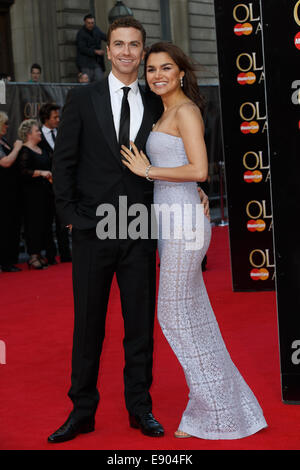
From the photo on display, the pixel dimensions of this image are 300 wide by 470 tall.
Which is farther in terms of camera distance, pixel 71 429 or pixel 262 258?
pixel 262 258

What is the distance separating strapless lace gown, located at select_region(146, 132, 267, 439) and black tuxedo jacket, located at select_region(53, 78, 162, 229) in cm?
18

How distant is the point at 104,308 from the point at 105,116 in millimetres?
931

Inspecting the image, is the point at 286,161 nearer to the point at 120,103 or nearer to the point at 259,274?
the point at 120,103

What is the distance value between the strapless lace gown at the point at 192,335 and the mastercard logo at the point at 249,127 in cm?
343

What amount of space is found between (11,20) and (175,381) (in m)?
13.8

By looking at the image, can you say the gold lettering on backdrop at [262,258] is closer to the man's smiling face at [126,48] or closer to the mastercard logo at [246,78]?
the mastercard logo at [246,78]

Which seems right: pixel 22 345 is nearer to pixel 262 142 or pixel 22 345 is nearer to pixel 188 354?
pixel 188 354

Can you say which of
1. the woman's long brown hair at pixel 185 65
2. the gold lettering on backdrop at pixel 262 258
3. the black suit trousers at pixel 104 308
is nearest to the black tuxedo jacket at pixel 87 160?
the black suit trousers at pixel 104 308

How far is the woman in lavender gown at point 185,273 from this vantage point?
12.1 feet

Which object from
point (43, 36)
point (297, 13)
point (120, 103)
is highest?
point (43, 36)

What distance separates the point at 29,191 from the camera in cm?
945

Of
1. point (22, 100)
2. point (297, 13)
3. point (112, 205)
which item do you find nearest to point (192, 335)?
point (112, 205)

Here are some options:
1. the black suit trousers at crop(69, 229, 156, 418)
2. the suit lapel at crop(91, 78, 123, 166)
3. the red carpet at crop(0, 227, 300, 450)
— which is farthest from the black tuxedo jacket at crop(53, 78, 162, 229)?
the red carpet at crop(0, 227, 300, 450)

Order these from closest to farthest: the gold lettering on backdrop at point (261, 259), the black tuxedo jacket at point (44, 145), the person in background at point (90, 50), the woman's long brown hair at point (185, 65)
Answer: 1. the woman's long brown hair at point (185, 65)
2. the gold lettering on backdrop at point (261, 259)
3. the black tuxedo jacket at point (44, 145)
4. the person in background at point (90, 50)
